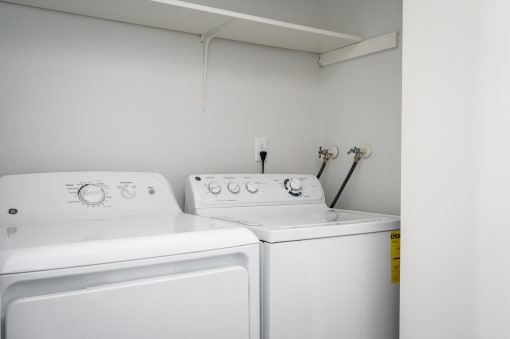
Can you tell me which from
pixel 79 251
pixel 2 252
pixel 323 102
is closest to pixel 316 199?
pixel 323 102

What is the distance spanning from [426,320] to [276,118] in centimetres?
121

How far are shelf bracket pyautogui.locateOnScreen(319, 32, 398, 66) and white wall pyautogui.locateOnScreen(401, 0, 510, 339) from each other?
0.60m

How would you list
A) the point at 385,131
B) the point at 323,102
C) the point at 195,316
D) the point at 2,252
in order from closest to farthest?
1. the point at 2,252
2. the point at 195,316
3. the point at 385,131
4. the point at 323,102

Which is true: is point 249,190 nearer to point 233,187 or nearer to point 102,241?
point 233,187

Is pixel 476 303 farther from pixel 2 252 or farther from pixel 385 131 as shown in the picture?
pixel 2 252

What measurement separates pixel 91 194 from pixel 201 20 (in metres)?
0.80

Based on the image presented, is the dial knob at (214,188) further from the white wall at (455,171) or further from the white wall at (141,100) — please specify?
the white wall at (455,171)

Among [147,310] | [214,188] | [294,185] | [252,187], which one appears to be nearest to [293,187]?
[294,185]

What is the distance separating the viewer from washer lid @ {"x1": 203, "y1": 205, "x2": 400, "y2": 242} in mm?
1281

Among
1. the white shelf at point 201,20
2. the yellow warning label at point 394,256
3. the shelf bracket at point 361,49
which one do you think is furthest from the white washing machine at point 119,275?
the shelf bracket at point 361,49

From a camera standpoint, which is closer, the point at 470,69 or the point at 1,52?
the point at 470,69

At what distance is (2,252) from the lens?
0.91 m

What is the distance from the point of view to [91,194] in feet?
4.97

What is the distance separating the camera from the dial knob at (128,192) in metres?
1.58
